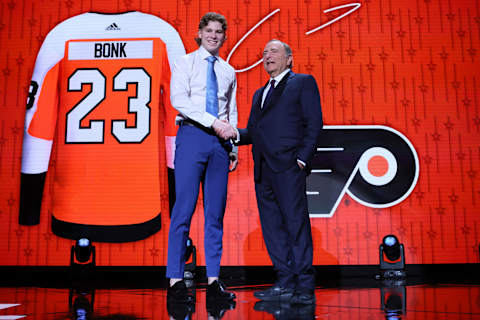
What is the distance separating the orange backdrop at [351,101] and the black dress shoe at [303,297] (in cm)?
143

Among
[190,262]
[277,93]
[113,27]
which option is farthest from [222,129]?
[113,27]

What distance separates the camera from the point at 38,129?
10.6ft

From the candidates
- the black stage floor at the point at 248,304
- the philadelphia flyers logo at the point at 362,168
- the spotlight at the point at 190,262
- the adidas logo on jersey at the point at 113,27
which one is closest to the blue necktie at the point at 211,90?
the black stage floor at the point at 248,304

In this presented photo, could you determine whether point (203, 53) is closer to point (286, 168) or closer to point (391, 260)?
point (286, 168)

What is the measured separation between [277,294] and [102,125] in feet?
7.12

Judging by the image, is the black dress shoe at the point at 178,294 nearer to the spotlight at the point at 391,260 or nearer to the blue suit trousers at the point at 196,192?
the blue suit trousers at the point at 196,192

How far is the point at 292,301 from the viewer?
1.63 metres

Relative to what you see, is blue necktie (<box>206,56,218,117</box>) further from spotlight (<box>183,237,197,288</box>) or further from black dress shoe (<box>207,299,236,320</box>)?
spotlight (<box>183,237,197,288</box>)

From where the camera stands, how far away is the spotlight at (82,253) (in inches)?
110

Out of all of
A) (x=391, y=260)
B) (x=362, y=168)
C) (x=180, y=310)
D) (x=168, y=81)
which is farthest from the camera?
(x=168, y=81)

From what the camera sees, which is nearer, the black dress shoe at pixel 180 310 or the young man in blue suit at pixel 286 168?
the black dress shoe at pixel 180 310

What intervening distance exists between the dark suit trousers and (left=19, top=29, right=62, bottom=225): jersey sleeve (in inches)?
86.7

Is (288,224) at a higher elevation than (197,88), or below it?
below

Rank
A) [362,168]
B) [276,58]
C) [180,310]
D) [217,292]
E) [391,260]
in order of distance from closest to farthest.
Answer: [180,310]
[217,292]
[276,58]
[391,260]
[362,168]
